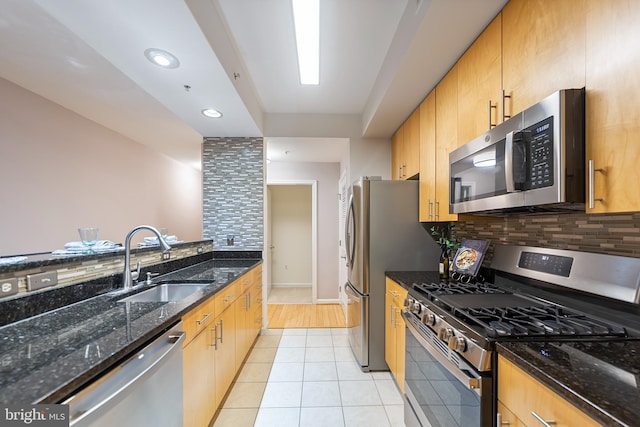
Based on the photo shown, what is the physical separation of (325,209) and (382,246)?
7.41ft

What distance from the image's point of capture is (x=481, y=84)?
1.47 m

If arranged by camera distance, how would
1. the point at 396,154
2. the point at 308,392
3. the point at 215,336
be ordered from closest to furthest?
the point at 215,336 → the point at 308,392 → the point at 396,154

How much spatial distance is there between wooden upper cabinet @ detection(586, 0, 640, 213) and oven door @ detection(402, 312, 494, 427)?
2.46 feet

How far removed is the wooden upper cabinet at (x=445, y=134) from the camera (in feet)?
5.78

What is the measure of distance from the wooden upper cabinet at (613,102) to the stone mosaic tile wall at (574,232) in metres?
0.35

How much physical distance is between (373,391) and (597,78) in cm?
228

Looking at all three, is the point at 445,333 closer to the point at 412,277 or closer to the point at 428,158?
the point at 412,277

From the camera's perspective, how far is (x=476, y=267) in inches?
68.9

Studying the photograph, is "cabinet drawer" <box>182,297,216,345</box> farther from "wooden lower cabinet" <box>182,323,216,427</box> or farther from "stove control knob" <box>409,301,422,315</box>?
"stove control knob" <box>409,301,422,315</box>

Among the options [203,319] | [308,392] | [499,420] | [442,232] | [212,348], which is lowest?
[308,392]

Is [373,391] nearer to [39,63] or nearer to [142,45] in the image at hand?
[142,45]

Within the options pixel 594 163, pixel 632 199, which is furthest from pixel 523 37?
pixel 632 199

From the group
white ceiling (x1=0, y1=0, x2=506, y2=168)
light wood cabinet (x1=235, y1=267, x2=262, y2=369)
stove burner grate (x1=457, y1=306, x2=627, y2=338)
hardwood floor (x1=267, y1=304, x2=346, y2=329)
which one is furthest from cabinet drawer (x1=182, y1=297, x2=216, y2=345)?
hardwood floor (x1=267, y1=304, x2=346, y2=329)

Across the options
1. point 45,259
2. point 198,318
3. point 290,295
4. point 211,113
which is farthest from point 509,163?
point 290,295
